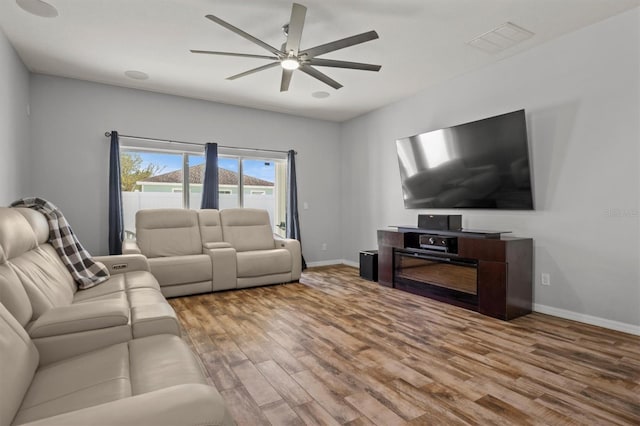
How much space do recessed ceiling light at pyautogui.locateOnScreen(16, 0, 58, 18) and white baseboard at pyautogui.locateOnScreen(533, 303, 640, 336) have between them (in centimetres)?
505

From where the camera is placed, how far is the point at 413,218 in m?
4.74

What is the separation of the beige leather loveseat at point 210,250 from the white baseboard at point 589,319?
2.83 m

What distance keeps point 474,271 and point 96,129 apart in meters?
4.84

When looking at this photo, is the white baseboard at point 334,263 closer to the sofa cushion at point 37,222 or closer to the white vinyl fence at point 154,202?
the white vinyl fence at point 154,202

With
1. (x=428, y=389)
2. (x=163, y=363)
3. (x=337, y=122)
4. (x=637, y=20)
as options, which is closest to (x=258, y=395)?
(x=163, y=363)

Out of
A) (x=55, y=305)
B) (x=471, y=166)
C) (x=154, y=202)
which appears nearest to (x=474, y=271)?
(x=471, y=166)

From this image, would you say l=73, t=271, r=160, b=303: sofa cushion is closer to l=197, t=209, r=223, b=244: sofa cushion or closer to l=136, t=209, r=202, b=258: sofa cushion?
l=136, t=209, r=202, b=258: sofa cushion

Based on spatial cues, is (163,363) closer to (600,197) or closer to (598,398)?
(598,398)

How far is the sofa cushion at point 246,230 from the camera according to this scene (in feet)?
15.8

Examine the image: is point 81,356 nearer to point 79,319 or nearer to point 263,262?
point 79,319

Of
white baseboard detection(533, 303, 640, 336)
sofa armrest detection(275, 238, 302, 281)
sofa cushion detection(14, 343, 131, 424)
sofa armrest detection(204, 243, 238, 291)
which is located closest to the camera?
sofa cushion detection(14, 343, 131, 424)

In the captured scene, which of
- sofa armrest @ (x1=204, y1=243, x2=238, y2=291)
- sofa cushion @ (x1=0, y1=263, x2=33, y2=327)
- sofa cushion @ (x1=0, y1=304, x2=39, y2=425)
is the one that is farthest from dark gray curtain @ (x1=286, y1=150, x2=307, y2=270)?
sofa cushion @ (x1=0, y1=304, x2=39, y2=425)

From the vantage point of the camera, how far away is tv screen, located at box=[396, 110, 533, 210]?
3.36 metres

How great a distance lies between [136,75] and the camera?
4.08 meters
